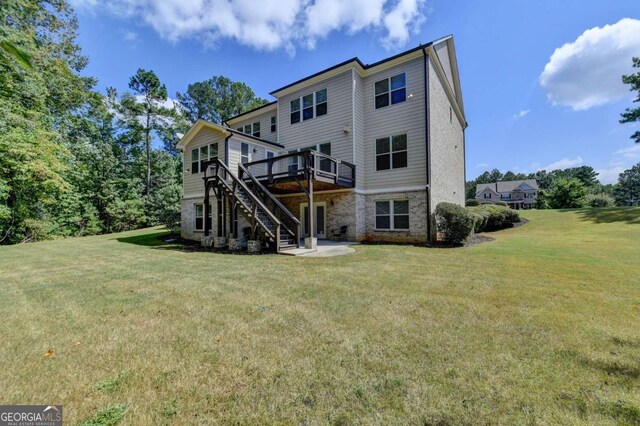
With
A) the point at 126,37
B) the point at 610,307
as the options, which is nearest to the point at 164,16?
the point at 126,37

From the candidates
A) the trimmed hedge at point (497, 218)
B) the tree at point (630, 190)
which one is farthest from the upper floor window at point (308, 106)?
the tree at point (630, 190)

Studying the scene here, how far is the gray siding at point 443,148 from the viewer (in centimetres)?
1310

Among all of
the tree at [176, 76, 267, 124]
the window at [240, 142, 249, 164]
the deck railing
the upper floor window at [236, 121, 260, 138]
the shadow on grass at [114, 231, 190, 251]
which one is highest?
the tree at [176, 76, 267, 124]

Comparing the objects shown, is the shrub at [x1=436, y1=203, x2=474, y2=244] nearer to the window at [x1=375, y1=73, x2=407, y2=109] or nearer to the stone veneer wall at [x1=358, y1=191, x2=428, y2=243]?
the stone veneer wall at [x1=358, y1=191, x2=428, y2=243]

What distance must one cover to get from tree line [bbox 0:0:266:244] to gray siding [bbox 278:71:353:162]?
414 inches

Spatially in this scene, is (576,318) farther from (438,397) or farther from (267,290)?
(267,290)

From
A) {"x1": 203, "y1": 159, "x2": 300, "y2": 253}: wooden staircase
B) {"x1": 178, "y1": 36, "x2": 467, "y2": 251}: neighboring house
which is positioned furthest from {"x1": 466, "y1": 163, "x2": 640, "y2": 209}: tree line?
{"x1": 203, "y1": 159, "x2": 300, "y2": 253}: wooden staircase

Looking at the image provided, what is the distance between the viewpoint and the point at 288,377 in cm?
256

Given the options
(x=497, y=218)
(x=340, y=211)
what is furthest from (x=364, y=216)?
(x=497, y=218)

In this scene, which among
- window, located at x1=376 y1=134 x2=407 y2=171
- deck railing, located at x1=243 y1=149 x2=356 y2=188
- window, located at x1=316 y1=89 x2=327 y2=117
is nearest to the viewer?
deck railing, located at x1=243 y1=149 x2=356 y2=188

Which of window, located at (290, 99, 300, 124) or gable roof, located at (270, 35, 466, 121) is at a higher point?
gable roof, located at (270, 35, 466, 121)

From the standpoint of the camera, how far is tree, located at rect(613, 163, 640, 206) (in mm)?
52469

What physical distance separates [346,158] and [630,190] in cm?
7086

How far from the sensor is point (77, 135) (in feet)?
77.9
